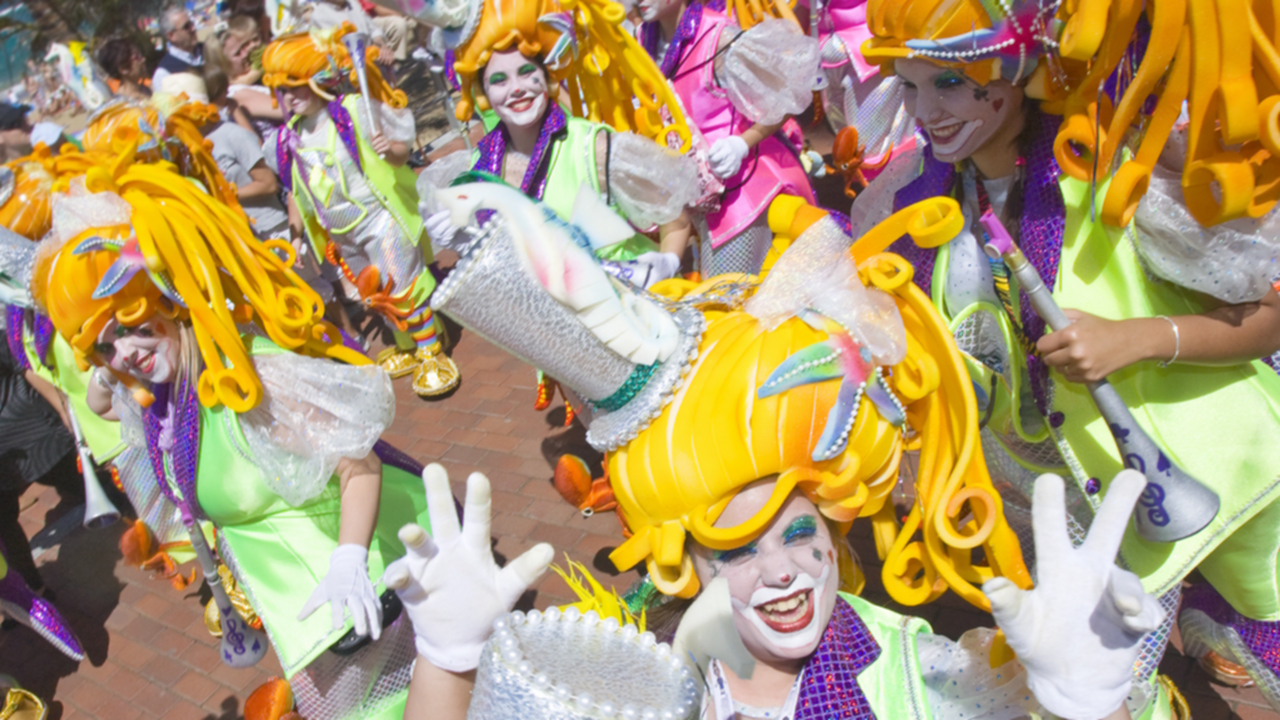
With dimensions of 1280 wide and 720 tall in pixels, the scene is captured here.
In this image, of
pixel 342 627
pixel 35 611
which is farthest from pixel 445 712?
pixel 35 611

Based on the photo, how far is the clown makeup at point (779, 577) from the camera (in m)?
1.59

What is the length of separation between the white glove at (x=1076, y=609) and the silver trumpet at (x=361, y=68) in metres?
4.38

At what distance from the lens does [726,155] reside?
3.33 meters

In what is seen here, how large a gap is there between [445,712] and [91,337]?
1.32m

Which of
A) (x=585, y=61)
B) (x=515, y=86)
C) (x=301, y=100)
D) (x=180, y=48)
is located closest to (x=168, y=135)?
(x=515, y=86)

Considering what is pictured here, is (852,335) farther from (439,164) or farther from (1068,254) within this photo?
(439,164)

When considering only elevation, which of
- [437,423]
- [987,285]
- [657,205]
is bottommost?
[437,423]

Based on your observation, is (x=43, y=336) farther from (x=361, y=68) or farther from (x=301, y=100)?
(x=361, y=68)

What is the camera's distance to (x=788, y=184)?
3.56 m

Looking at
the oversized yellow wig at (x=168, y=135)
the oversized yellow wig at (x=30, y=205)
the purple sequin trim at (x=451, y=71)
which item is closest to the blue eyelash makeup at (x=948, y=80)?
the purple sequin trim at (x=451, y=71)

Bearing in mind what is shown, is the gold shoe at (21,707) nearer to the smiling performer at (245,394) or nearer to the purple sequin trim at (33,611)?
the purple sequin trim at (33,611)

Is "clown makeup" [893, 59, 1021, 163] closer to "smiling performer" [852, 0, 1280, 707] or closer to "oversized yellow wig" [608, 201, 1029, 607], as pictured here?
"smiling performer" [852, 0, 1280, 707]

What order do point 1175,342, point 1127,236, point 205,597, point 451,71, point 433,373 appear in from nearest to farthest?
1. point 1175,342
2. point 1127,236
3. point 205,597
4. point 433,373
5. point 451,71

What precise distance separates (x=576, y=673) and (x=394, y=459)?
4.85 feet
